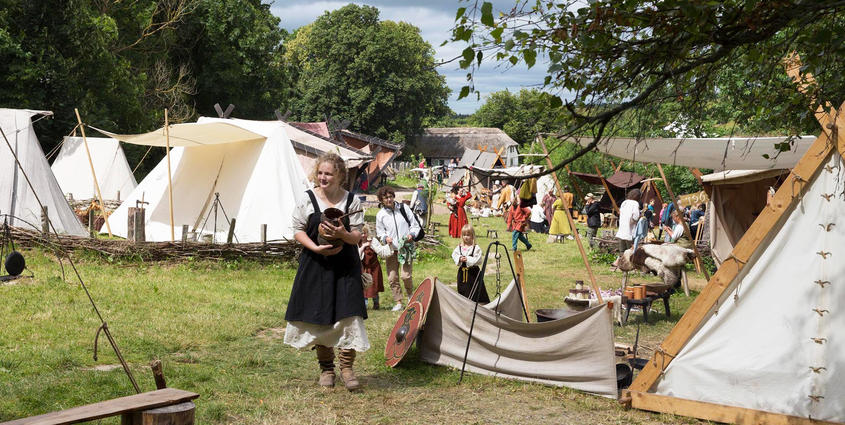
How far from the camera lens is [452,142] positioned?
7019cm

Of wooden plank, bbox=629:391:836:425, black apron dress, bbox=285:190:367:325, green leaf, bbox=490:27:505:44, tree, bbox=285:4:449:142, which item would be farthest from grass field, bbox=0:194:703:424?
tree, bbox=285:4:449:142

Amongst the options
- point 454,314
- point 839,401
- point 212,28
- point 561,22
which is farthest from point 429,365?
point 212,28

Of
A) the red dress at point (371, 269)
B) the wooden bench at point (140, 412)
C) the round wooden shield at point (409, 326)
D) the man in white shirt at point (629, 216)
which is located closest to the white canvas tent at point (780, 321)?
the round wooden shield at point (409, 326)

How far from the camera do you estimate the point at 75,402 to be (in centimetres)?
511

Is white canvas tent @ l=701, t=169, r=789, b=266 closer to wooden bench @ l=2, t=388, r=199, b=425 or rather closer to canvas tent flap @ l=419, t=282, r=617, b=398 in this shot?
canvas tent flap @ l=419, t=282, r=617, b=398

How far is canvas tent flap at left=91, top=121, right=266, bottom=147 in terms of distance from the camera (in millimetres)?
13305

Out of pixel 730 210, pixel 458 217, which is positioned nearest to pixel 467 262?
pixel 730 210

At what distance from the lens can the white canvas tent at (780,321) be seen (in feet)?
15.9

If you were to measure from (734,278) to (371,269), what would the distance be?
513 centimetres

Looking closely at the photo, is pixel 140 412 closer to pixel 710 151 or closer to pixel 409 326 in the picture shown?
pixel 409 326

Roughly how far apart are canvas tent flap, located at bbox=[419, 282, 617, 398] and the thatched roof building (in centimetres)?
6177

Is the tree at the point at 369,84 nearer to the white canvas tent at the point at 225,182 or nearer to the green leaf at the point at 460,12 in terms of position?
the white canvas tent at the point at 225,182

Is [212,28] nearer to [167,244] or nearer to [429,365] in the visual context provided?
[167,244]

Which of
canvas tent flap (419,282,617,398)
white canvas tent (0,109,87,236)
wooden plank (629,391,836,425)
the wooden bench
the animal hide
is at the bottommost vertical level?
wooden plank (629,391,836,425)
